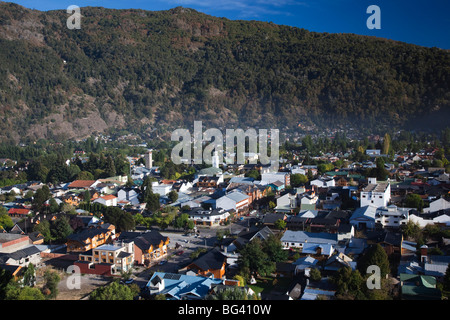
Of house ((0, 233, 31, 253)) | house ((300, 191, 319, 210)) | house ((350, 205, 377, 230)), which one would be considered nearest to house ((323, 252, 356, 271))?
house ((350, 205, 377, 230))

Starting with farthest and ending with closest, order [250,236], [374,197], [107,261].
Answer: [374,197] → [250,236] → [107,261]

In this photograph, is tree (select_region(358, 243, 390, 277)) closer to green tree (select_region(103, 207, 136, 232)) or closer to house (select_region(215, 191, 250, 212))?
green tree (select_region(103, 207, 136, 232))

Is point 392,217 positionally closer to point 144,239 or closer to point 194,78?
point 144,239

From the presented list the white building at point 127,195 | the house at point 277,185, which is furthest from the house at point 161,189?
the house at point 277,185

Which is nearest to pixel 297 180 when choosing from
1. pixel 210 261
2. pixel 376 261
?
pixel 210 261
